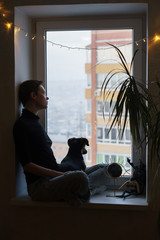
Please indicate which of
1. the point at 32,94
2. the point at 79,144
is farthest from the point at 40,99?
the point at 79,144

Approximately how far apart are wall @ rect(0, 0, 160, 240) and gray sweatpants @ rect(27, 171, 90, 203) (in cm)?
10

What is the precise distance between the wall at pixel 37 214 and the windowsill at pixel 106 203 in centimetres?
4

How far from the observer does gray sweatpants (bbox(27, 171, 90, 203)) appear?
241cm

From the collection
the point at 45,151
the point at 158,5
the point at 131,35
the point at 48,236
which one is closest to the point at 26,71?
the point at 45,151

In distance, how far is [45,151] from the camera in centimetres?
255

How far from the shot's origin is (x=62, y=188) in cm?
244

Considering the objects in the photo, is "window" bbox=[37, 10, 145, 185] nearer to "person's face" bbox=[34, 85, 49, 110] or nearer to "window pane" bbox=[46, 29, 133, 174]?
"window pane" bbox=[46, 29, 133, 174]

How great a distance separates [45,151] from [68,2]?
1122 mm

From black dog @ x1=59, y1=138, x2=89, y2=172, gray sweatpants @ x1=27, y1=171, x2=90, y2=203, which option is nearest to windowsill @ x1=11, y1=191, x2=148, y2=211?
gray sweatpants @ x1=27, y1=171, x2=90, y2=203

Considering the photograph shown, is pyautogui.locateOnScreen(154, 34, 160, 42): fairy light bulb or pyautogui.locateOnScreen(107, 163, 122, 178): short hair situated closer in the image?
pyautogui.locateOnScreen(154, 34, 160, 42): fairy light bulb

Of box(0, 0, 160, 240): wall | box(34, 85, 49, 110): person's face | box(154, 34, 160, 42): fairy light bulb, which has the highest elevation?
box(154, 34, 160, 42): fairy light bulb

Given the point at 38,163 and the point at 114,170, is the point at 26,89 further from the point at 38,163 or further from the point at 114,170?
the point at 114,170

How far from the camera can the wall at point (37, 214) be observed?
2.49m

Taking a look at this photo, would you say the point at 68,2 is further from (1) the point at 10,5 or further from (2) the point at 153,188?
(2) the point at 153,188
